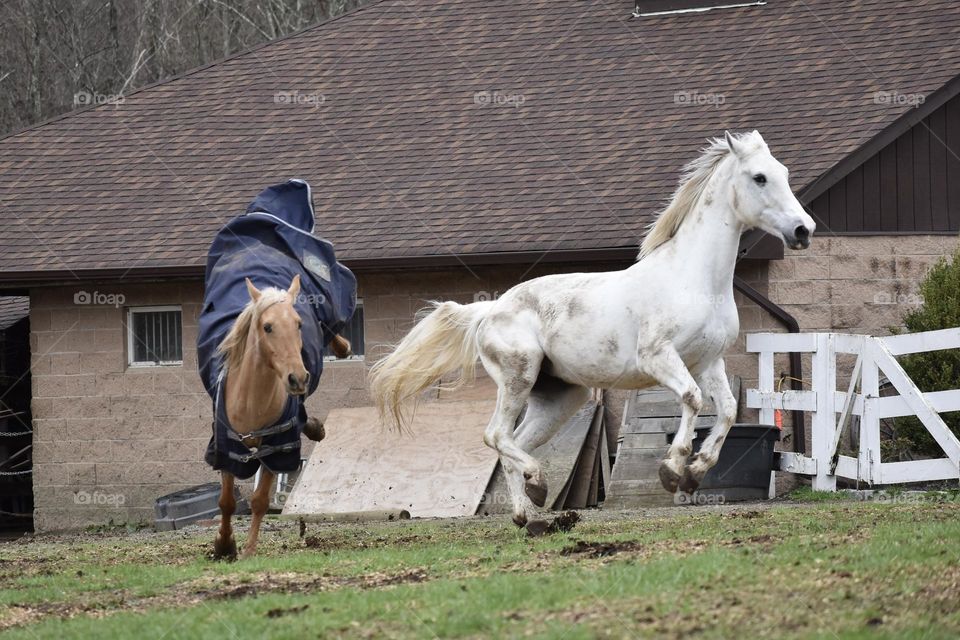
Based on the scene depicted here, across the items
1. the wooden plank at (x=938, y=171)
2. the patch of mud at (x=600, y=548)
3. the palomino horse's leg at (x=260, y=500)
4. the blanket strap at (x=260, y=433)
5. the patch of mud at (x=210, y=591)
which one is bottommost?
the patch of mud at (x=210, y=591)

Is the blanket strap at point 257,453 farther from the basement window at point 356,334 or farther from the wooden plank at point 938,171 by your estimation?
the wooden plank at point 938,171

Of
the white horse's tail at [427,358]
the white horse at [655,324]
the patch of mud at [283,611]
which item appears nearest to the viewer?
the patch of mud at [283,611]

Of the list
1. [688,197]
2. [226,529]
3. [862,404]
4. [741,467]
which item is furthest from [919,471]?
[226,529]

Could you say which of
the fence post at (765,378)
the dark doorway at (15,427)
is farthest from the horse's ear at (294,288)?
the dark doorway at (15,427)

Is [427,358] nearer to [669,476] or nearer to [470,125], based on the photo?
[669,476]

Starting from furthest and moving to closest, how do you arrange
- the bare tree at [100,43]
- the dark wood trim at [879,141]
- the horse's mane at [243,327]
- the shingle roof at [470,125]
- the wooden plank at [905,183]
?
1. the bare tree at [100,43]
2. the shingle roof at [470,125]
3. the wooden plank at [905,183]
4. the dark wood trim at [879,141]
5. the horse's mane at [243,327]

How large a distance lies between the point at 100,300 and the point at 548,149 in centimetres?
572

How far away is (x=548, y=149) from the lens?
55.5ft

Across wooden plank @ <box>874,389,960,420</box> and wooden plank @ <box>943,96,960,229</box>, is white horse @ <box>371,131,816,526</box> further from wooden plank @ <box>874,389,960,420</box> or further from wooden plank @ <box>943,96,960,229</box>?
wooden plank @ <box>943,96,960,229</box>

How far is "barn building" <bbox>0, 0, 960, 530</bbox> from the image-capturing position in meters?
15.1

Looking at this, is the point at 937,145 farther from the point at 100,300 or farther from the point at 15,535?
the point at 15,535

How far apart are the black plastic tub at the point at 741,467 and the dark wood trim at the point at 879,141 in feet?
8.68

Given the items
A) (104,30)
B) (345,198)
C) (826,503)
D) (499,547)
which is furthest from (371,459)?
(104,30)

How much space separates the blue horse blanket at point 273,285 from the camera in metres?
9.09
